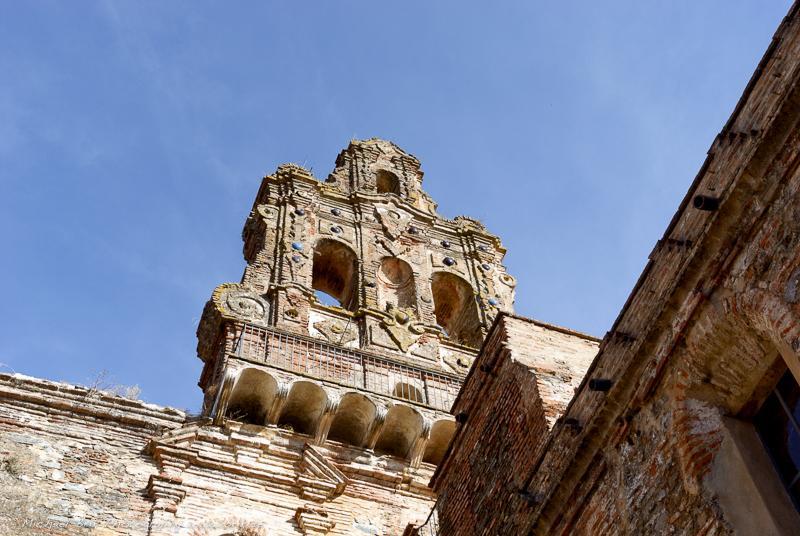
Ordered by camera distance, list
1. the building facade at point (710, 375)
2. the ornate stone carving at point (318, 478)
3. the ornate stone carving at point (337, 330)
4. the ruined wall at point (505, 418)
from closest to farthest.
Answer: the building facade at point (710, 375), the ruined wall at point (505, 418), the ornate stone carving at point (318, 478), the ornate stone carving at point (337, 330)

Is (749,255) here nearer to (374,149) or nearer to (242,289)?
(242,289)

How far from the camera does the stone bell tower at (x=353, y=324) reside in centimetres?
1575

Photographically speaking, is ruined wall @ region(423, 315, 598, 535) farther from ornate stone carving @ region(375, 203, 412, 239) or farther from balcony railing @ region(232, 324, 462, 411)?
ornate stone carving @ region(375, 203, 412, 239)

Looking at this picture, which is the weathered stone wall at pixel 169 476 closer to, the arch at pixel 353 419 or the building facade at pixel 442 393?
the building facade at pixel 442 393

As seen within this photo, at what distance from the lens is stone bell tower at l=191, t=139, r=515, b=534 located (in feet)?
51.7

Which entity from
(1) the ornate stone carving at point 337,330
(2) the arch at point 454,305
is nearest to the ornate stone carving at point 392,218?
(2) the arch at point 454,305

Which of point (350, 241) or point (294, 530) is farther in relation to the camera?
point (350, 241)

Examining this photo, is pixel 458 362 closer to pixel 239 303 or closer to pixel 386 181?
pixel 239 303

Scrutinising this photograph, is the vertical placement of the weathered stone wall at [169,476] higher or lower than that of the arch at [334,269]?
lower

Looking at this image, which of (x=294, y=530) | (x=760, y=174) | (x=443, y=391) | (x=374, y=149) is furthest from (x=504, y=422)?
(x=374, y=149)

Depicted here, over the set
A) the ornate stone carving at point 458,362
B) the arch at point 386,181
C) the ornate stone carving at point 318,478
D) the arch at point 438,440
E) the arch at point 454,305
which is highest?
the arch at point 386,181

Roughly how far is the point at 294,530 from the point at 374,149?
16.1 meters

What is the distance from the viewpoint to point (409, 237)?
2308cm

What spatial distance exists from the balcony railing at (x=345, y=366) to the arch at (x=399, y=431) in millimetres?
433
